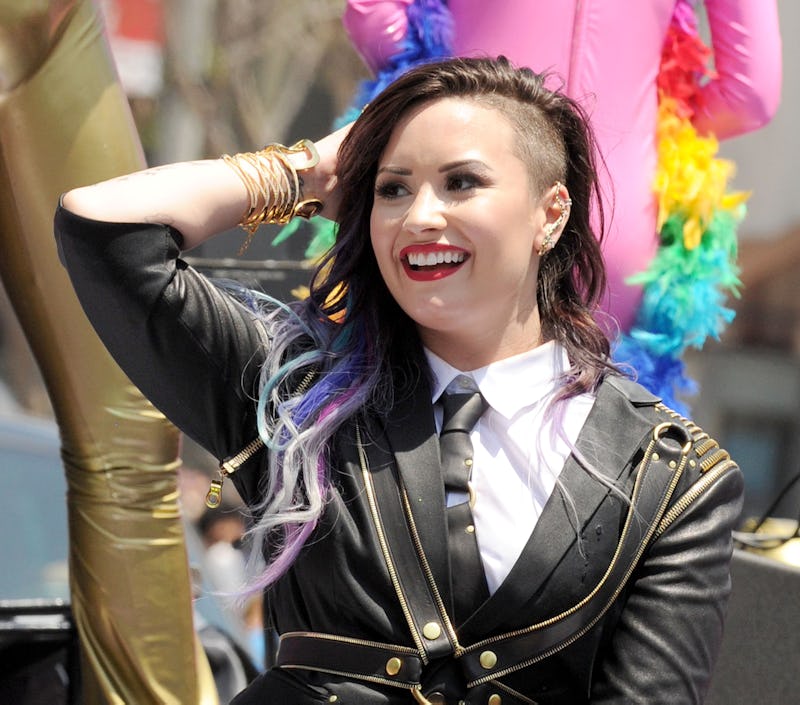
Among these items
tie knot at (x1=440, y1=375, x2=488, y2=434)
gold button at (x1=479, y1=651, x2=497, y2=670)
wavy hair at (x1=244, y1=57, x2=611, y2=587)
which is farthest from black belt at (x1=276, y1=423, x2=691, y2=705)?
tie knot at (x1=440, y1=375, x2=488, y2=434)

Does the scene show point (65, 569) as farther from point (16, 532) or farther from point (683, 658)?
point (683, 658)

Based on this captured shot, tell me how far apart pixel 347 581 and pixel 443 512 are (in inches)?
5.9

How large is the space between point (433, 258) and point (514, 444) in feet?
0.90

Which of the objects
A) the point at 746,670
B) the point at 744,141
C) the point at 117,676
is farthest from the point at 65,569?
the point at 744,141

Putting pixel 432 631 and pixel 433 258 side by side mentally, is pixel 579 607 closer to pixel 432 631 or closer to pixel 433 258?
pixel 432 631

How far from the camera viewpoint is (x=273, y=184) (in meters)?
1.83

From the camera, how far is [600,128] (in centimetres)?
235

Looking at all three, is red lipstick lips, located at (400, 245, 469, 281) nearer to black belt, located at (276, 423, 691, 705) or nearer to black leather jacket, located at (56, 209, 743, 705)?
black leather jacket, located at (56, 209, 743, 705)

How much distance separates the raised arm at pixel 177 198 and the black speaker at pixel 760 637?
121 centimetres

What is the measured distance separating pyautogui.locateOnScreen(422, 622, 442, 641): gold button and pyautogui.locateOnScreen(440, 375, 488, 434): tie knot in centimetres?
27

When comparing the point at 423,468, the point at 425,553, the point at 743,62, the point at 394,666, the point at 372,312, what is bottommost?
the point at 394,666

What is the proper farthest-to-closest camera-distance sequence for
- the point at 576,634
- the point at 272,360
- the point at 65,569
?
the point at 65,569 → the point at 272,360 → the point at 576,634

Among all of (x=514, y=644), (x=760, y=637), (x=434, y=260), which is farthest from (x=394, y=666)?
(x=760, y=637)

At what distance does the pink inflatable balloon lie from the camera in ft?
7.64
